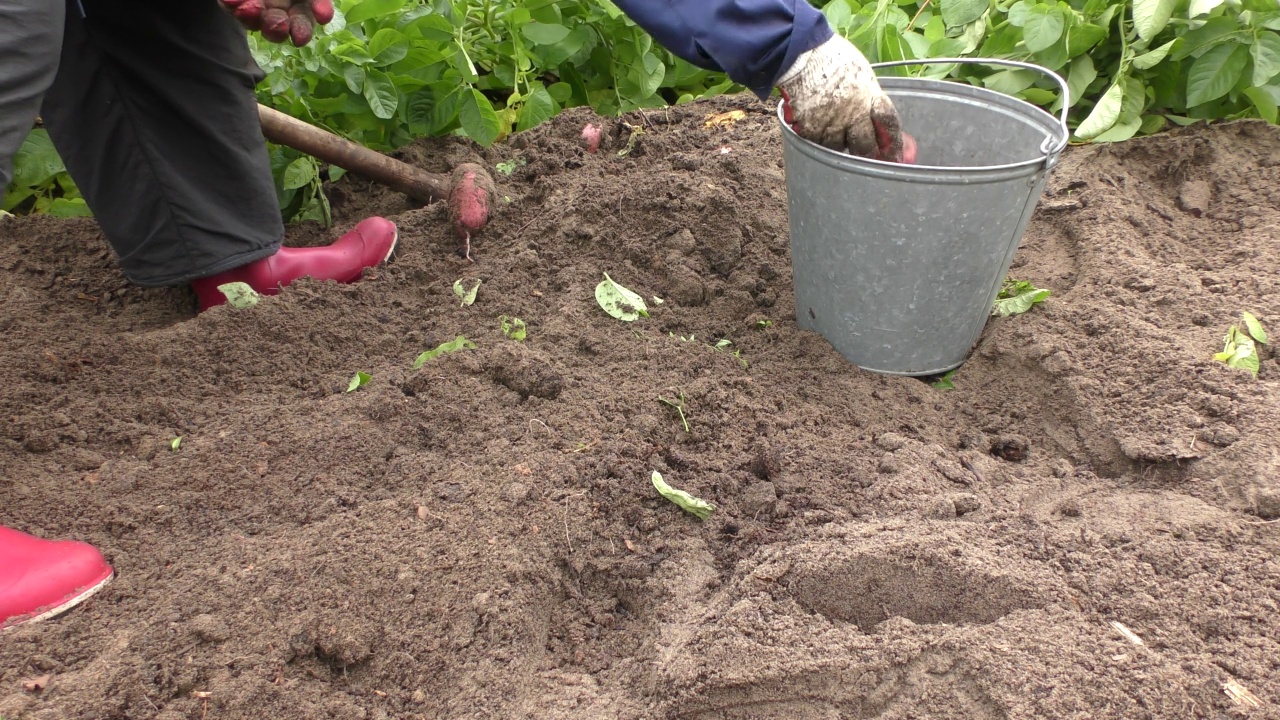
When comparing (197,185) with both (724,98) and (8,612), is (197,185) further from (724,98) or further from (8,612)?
(724,98)

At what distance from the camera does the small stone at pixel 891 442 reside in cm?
191

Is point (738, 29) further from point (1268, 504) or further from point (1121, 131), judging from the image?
point (1121, 131)

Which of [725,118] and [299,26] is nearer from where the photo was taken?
[299,26]

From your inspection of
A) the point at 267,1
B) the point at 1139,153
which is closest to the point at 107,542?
the point at 267,1

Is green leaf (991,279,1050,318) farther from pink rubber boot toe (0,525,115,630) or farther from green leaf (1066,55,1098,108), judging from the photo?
pink rubber boot toe (0,525,115,630)

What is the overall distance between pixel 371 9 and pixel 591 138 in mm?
806

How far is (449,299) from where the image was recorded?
2420mm

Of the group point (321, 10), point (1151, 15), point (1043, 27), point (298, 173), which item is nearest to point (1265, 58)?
point (1151, 15)

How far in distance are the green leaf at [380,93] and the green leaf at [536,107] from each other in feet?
1.53

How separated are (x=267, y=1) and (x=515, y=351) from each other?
38.0 inches

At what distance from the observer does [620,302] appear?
229 centimetres

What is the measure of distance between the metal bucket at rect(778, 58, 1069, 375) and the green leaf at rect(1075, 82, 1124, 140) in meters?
0.72

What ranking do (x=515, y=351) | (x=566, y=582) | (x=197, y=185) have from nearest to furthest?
(x=566, y=582)
(x=515, y=351)
(x=197, y=185)

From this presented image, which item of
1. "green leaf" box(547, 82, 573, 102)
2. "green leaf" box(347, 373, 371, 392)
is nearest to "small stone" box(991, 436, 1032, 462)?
"green leaf" box(347, 373, 371, 392)
